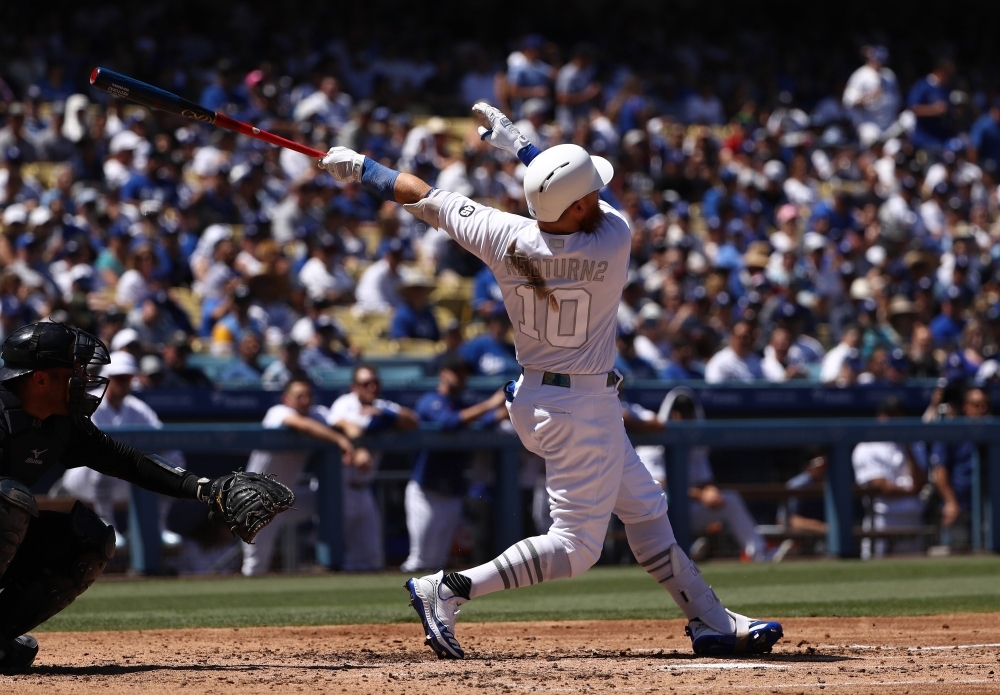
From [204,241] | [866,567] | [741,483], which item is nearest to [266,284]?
[204,241]

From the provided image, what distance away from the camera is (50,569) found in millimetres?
5055

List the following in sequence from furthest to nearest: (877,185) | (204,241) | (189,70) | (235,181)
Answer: (877,185)
(189,70)
(235,181)
(204,241)

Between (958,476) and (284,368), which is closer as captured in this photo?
(284,368)

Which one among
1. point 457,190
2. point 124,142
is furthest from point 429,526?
point 124,142

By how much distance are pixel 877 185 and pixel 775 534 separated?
825 cm

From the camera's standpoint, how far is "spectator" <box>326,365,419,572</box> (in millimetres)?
9992

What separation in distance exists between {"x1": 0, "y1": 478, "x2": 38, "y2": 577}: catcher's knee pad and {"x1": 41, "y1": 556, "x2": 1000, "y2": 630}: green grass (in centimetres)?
220

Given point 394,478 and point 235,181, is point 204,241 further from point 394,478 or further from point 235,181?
point 394,478

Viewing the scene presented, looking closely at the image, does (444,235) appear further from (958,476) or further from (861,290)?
(958,476)

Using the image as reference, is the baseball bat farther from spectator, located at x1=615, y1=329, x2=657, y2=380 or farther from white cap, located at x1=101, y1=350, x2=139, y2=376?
spectator, located at x1=615, y1=329, x2=657, y2=380

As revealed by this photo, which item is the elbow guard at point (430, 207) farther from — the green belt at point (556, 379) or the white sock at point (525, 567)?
the white sock at point (525, 567)

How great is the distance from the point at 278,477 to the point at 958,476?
211 inches

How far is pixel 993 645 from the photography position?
19.2 feet

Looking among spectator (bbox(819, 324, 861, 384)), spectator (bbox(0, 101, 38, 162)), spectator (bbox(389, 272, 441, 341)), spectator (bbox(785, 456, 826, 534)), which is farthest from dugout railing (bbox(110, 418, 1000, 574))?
spectator (bbox(0, 101, 38, 162))
